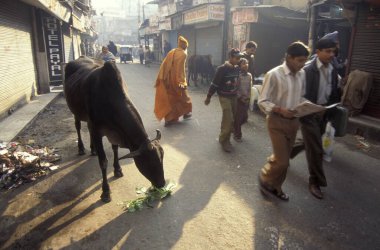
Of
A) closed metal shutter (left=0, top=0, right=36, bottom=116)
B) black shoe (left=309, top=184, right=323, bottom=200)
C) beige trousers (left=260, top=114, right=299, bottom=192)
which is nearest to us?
beige trousers (left=260, top=114, right=299, bottom=192)

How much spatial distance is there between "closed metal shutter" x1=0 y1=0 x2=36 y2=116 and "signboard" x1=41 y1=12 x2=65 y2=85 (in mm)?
1221

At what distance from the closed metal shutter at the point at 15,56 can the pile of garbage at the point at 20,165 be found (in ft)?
10.2

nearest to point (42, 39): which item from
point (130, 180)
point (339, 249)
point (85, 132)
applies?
point (85, 132)

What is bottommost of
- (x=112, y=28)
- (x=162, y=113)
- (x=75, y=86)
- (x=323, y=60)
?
(x=162, y=113)

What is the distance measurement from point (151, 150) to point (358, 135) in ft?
17.8

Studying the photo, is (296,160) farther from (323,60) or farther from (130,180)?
(130,180)

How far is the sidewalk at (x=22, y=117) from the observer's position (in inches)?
239

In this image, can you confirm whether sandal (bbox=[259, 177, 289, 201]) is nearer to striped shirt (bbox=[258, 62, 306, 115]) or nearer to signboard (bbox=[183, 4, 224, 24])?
striped shirt (bbox=[258, 62, 306, 115])

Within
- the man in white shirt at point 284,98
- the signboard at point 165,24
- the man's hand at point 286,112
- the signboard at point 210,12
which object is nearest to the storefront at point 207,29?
the signboard at point 210,12

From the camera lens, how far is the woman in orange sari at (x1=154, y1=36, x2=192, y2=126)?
293 inches

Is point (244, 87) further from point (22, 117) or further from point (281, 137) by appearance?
point (22, 117)

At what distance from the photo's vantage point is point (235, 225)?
3.38 metres


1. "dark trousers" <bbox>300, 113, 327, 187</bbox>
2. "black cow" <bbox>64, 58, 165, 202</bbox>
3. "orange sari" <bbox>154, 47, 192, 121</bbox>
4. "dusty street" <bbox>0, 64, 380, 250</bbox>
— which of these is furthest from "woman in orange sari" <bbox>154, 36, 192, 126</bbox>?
"dark trousers" <bbox>300, 113, 327, 187</bbox>

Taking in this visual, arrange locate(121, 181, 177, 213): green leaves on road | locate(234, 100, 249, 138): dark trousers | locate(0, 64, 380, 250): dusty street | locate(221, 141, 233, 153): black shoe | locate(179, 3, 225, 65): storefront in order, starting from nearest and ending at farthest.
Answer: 1. locate(0, 64, 380, 250): dusty street
2. locate(121, 181, 177, 213): green leaves on road
3. locate(221, 141, 233, 153): black shoe
4. locate(234, 100, 249, 138): dark trousers
5. locate(179, 3, 225, 65): storefront
